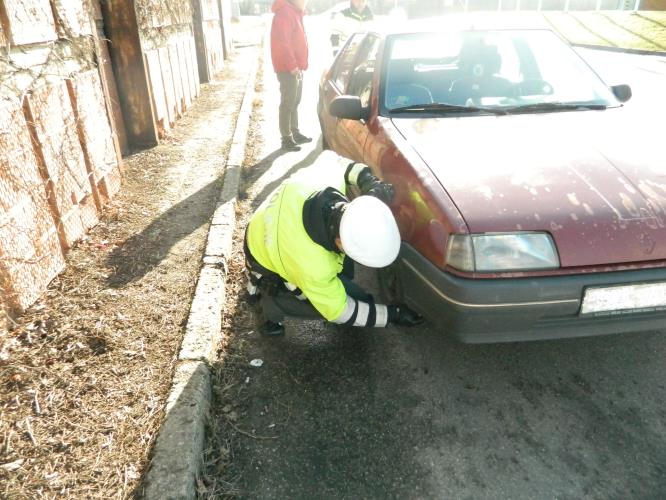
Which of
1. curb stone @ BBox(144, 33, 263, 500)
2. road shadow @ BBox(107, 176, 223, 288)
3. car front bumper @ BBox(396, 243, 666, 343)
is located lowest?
road shadow @ BBox(107, 176, 223, 288)

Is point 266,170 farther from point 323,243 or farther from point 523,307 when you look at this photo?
point 523,307

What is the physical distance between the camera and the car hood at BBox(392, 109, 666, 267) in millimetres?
2205

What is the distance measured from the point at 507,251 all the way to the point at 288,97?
4.70 metres

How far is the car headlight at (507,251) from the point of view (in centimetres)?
222

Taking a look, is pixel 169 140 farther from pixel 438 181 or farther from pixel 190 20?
pixel 438 181

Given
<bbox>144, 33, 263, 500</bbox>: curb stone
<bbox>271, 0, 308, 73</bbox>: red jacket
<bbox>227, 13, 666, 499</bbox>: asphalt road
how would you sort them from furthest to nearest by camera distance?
<bbox>271, 0, 308, 73</bbox>: red jacket, <bbox>227, 13, 666, 499</bbox>: asphalt road, <bbox>144, 33, 263, 500</bbox>: curb stone

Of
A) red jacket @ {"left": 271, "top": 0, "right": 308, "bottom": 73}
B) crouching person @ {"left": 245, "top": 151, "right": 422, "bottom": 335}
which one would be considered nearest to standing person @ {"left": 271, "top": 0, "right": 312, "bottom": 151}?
red jacket @ {"left": 271, "top": 0, "right": 308, "bottom": 73}

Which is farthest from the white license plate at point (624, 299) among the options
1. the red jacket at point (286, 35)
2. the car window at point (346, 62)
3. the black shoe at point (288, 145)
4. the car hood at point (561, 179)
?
the red jacket at point (286, 35)

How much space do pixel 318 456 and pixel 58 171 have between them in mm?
2571

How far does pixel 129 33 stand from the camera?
18.1ft

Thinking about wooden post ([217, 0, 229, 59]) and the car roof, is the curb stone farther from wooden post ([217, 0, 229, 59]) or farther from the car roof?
wooden post ([217, 0, 229, 59])

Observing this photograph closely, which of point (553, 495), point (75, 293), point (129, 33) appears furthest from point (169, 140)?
point (553, 495)

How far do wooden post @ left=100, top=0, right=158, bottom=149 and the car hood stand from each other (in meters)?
3.74

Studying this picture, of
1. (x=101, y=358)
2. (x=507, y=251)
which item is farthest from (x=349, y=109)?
(x=101, y=358)
